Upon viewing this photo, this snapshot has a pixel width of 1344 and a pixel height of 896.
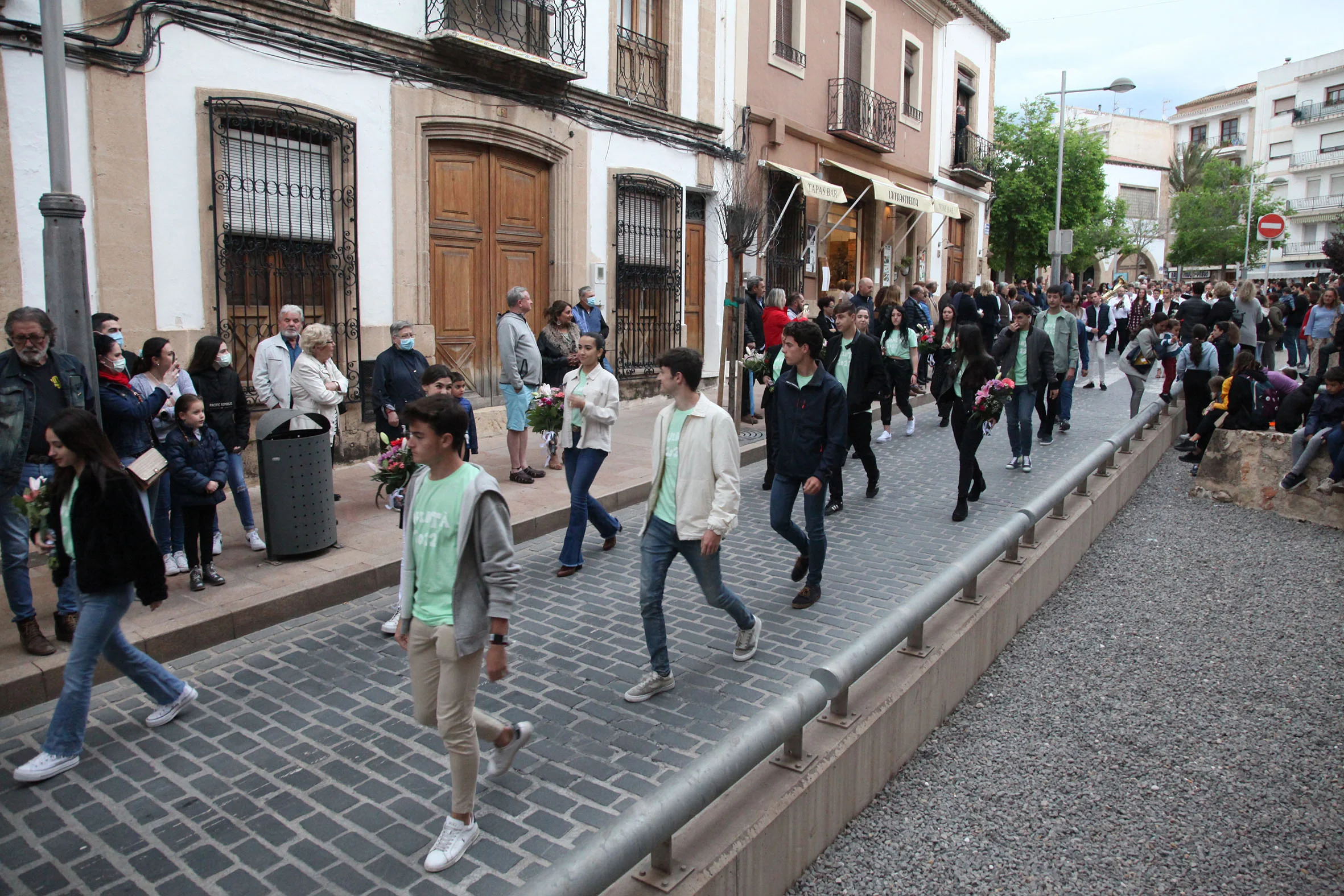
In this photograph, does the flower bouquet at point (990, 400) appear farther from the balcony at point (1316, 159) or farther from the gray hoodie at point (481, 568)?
the balcony at point (1316, 159)

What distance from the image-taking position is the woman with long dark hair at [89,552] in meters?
4.08

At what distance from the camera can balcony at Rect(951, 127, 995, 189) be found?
25.3 m

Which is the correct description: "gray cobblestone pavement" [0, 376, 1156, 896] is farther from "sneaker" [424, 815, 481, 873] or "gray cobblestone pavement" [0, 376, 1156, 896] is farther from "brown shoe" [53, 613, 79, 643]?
"brown shoe" [53, 613, 79, 643]

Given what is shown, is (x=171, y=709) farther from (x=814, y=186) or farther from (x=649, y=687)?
(x=814, y=186)

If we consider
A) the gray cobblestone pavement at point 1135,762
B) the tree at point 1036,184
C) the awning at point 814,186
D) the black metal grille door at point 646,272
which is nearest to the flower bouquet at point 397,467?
the gray cobblestone pavement at point 1135,762

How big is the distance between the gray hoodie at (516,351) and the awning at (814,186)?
8.51 meters

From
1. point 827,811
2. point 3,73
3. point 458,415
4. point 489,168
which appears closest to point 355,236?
point 489,168

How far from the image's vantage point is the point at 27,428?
515 cm

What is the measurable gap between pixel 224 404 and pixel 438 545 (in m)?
4.26

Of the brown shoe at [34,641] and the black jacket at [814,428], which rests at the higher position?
the black jacket at [814,428]

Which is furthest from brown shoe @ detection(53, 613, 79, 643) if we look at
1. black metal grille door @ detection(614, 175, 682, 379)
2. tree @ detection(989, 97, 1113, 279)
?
tree @ detection(989, 97, 1113, 279)

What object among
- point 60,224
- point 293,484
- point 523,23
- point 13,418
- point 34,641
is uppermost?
point 523,23

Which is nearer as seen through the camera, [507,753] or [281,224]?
[507,753]

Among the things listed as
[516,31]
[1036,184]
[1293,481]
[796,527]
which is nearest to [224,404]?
[796,527]
